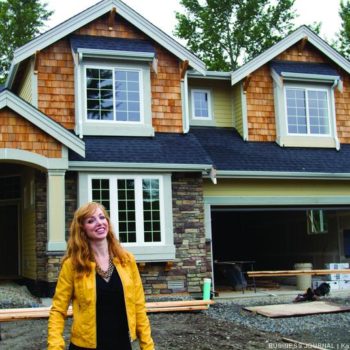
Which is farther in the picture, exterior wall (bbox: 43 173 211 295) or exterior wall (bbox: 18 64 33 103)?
exterior wall (bbox: 18 64 33 103)

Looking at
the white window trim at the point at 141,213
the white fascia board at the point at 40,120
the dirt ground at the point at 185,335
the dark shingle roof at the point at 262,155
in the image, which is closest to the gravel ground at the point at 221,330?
the dirt ground at the point at 185,335

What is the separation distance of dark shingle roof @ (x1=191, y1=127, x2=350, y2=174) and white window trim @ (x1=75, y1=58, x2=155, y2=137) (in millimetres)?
1788

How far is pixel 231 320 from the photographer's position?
10.3 meters

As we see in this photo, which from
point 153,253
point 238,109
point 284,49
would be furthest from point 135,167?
point 284,49

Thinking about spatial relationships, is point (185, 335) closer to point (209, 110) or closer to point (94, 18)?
point (94, 18)

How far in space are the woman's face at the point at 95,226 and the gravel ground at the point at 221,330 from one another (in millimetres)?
4370

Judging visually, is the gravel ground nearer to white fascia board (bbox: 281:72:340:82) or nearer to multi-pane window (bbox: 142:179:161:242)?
multi-pane window (bbox: 142:179:161:242)

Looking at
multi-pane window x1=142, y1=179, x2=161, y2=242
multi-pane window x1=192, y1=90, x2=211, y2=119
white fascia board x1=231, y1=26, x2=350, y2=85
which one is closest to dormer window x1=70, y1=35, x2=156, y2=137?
multi-pane window x1=142, y1=179, x2=161, y2=242

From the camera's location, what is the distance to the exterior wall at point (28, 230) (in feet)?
43.0

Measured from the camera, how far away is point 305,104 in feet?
52.6

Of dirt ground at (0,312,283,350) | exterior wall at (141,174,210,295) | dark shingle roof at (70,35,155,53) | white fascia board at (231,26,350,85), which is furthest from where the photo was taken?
white fascia board at (231,26,350,85)

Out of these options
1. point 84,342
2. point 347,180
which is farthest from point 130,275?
point 347,180

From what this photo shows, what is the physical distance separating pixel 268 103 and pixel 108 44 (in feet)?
15.3

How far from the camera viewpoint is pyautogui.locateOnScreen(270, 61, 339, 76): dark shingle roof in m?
15.9
